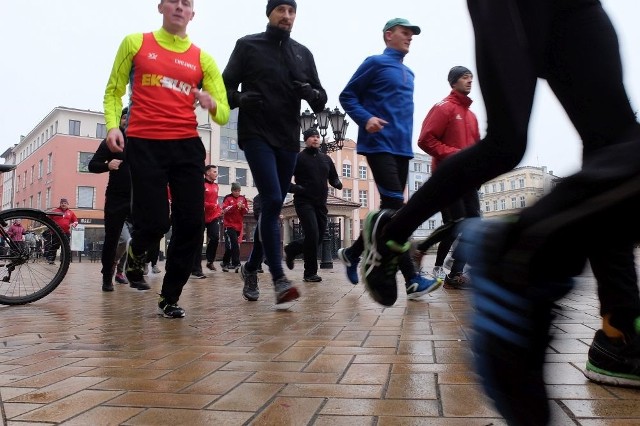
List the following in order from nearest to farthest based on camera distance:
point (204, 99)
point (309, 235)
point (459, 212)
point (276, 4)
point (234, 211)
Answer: point (204, 99) < point (276, 4) < point (459, 212) < point (309, 235) < point (234, 211)

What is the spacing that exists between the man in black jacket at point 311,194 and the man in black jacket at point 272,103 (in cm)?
269

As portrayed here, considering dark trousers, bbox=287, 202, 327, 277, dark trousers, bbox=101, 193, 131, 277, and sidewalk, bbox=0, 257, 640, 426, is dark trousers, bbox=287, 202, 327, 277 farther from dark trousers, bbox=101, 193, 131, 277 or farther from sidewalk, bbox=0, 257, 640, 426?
sidewalk, bbox=0, 257, 640, 426

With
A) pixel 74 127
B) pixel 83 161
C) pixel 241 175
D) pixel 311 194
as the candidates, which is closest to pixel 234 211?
pixel 311 194

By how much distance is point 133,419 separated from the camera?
4.76 ft

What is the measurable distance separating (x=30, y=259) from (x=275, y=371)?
3817 mm

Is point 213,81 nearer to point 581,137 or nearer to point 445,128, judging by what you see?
point 445,128

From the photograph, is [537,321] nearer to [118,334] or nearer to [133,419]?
[133,419]

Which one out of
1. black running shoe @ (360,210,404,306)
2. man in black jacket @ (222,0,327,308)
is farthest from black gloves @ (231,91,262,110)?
A: black running shoe @ (360,210,404,306)

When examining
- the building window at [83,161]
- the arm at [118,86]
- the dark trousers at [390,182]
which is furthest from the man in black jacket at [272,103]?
the building window at [83,161]

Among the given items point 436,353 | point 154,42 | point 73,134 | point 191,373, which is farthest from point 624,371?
point 73,134

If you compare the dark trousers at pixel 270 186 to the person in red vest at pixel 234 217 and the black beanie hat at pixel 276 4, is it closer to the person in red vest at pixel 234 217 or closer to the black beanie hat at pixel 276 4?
the black beanie hat at pixel 276 4

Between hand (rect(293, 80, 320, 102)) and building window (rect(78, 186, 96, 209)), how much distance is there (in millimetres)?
50372

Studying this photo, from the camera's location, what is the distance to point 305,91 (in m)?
4.11

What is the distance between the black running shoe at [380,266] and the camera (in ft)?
6.38
